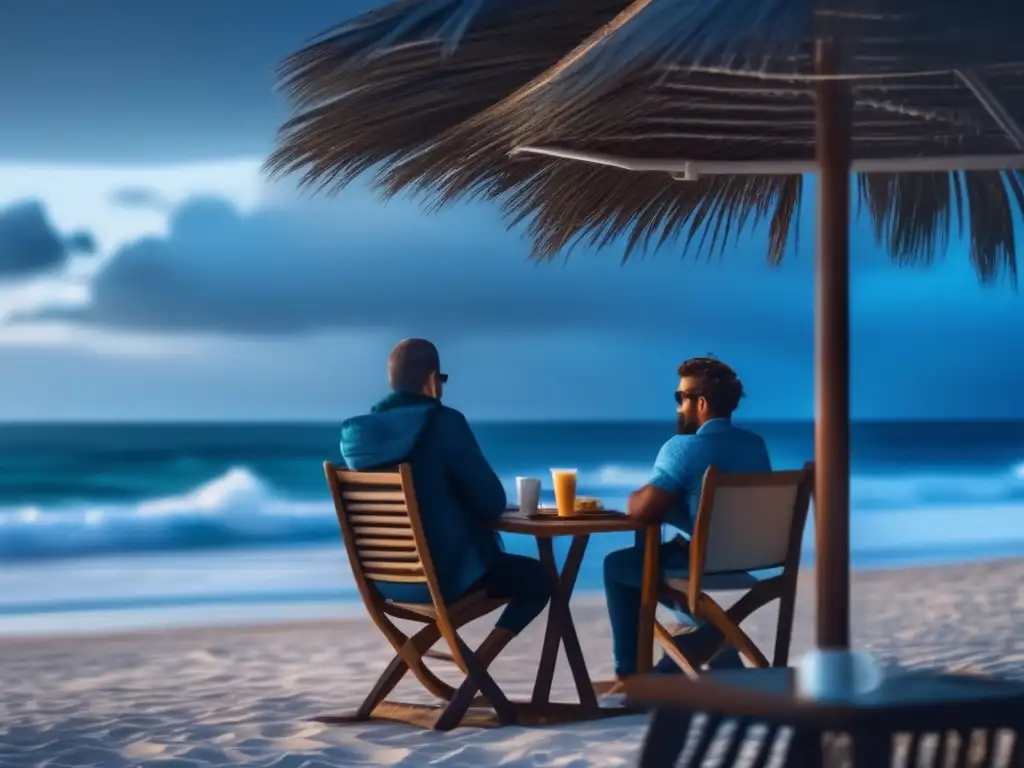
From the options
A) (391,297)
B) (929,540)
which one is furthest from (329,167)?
(391,297)

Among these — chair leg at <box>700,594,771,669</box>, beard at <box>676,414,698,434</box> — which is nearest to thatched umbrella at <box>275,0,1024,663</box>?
beard at <box>676,414,698,434</box>

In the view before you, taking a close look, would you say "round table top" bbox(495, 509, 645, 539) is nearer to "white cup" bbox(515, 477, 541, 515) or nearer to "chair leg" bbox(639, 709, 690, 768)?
"white cup" bbox(515, 477, 541, 515)

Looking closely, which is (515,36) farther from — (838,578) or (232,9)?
(232,9)

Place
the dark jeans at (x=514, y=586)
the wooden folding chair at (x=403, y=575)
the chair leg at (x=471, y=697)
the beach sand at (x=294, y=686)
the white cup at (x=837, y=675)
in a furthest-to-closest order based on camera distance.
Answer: the dark jeans at (x=514, y=586) → the chair leg at (x=471, y=697) → the wooden folding chair at (x=403, y=575) → the beach sand at (x=294, y=686) → the white cup at (x=837, y=675)

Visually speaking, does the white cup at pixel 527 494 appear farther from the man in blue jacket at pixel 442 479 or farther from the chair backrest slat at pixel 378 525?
the chair backrest slat at pixel 378 525

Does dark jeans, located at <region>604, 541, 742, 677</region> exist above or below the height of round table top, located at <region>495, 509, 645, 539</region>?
below

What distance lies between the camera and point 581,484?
91.8ft

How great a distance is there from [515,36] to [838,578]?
1779mm

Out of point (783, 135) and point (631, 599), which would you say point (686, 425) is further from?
point (783, 135)

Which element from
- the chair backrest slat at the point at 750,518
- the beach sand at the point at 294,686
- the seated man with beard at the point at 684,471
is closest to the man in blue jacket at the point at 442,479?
the seated man with beard at the point at 684,471

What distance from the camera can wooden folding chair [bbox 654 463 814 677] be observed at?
4.35 metres

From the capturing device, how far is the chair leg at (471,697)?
4.43 metres

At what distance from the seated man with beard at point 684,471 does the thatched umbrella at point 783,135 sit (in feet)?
2.20

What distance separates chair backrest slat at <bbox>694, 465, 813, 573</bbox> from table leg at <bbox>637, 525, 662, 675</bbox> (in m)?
0.18
